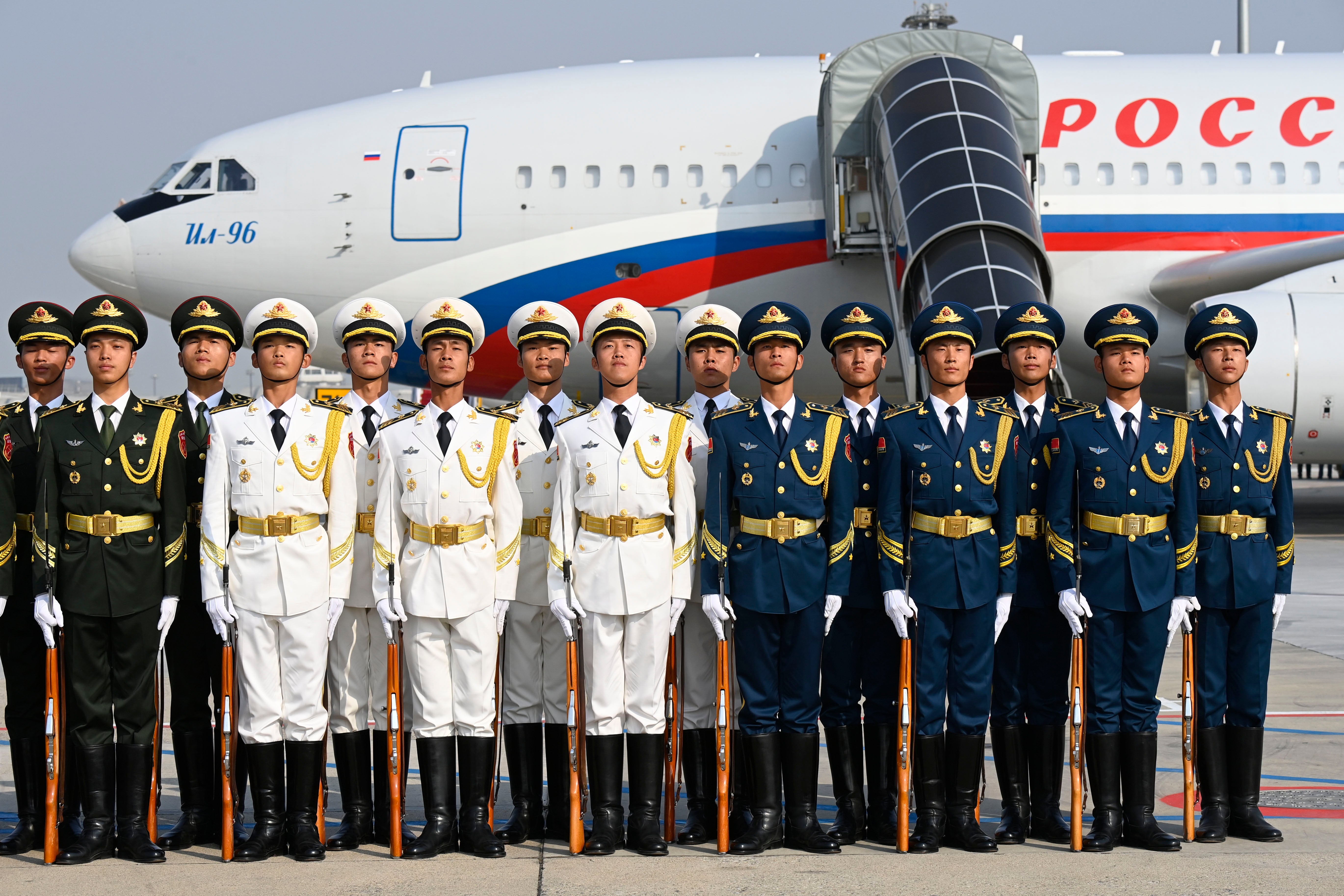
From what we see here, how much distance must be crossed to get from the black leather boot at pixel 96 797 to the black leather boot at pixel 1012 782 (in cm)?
321

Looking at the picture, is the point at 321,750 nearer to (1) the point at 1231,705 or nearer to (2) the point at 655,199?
(1) the point at 1231,705

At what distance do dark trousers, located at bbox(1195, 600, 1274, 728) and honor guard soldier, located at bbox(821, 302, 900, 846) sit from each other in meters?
1.18

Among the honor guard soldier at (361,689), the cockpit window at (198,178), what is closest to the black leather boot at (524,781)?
the honor guard soldier at (361,689)

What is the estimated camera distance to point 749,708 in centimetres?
491

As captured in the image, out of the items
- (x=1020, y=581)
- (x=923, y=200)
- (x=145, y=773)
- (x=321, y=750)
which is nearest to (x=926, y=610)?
(x=1020, y=581)

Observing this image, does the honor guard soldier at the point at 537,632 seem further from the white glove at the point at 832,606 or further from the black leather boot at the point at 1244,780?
the black leather boot at the point at 1244,780

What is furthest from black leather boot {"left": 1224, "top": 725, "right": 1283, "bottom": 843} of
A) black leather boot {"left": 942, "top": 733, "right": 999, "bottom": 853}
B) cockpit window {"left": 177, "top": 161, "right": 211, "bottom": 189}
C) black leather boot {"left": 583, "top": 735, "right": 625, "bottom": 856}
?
cockpit window {"left": 177, "top": 161, "right": 211, "bottom": 189}

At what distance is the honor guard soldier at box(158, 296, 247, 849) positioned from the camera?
4.96m

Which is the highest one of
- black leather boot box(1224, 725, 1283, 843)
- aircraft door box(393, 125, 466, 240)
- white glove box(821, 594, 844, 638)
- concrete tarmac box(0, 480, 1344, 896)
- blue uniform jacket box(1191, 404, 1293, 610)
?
aircraft door box(393, 125, 466, 240)

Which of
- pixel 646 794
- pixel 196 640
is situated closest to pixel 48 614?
pixel 196 640

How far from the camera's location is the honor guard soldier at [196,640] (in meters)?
4.96

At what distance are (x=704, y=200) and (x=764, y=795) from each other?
9.25 meters

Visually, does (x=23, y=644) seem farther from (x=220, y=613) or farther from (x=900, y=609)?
(x=900, y=609)

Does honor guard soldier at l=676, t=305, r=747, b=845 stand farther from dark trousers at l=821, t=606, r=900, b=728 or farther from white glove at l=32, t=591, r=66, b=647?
white glove at l=32, t=591, r=66, b=647
